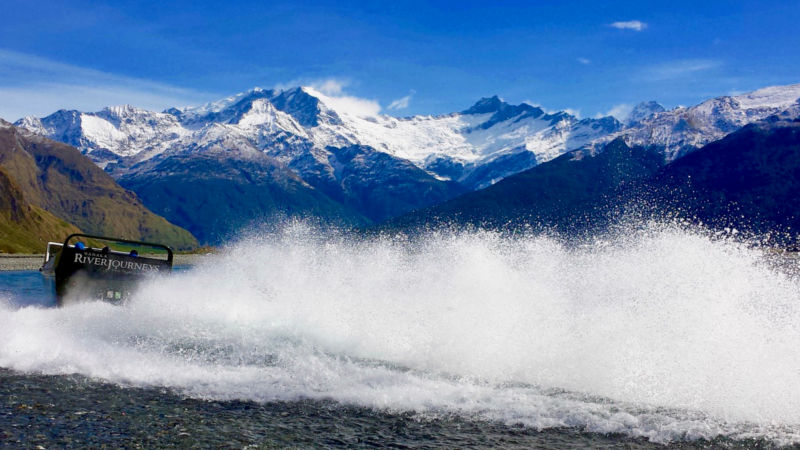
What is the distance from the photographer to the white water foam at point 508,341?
17.4 m

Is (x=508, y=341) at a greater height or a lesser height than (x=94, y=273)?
lesser

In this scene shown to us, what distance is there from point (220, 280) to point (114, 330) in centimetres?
1267

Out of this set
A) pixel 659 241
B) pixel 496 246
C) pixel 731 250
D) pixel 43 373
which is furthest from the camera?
pixel 496 246

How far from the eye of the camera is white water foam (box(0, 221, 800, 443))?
17375mm

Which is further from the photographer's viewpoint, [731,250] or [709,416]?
[731,250]

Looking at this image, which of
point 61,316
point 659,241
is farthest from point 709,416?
point 61,316

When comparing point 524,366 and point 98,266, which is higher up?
point 98,266

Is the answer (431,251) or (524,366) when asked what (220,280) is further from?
(524,366)

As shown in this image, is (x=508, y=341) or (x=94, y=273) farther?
(x=94, y=273)

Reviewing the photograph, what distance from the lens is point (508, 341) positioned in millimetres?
21969

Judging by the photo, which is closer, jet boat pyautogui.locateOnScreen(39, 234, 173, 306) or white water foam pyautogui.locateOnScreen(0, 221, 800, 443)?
white water foam pyautogui.locateOnScreen(0, 221, 800, 443)

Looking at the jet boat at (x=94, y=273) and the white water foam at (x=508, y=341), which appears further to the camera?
the jet boat at (x=94, y=273)

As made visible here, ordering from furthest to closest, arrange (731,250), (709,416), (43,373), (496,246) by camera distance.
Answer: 1. (496,246)
2. (731,250)
3. (43,373)
4. (709,416)

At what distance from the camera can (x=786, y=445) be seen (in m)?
14.6
